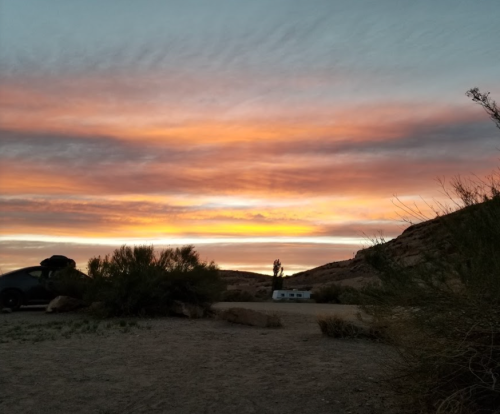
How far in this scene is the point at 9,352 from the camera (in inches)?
517

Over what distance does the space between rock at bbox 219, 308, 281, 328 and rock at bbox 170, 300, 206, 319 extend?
84.1 inches

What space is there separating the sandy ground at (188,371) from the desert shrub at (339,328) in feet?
0.97

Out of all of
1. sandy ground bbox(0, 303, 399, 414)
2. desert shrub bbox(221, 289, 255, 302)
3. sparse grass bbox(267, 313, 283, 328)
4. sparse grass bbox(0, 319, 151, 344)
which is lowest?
sandy ground bbox(0, 303, 399, 414)

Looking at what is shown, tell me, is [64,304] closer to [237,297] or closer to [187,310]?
[187,310]

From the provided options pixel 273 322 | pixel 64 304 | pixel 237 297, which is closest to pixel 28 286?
pixel 64 304

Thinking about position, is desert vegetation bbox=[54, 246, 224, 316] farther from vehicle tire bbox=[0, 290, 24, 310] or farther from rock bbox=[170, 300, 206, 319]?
vehicle tire bbox=[0, 290, 24, 310]

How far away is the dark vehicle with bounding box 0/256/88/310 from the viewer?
77.2ft

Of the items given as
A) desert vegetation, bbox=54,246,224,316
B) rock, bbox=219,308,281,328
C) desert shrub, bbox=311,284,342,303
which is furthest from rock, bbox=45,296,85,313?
desert shrub, bbox=311,284,342,303

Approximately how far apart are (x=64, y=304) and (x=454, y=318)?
58.2ft

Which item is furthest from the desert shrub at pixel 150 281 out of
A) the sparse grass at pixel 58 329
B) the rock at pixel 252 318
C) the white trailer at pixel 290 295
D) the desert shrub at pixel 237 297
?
the white trailer at pixel 290 295

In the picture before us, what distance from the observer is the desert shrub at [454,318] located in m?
6.58

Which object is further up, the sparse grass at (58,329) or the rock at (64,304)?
the rock at (64,304)

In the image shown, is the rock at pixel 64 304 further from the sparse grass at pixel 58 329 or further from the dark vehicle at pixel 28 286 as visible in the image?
the sparse grass at pixel 58 329

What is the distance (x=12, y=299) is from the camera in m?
23.6
